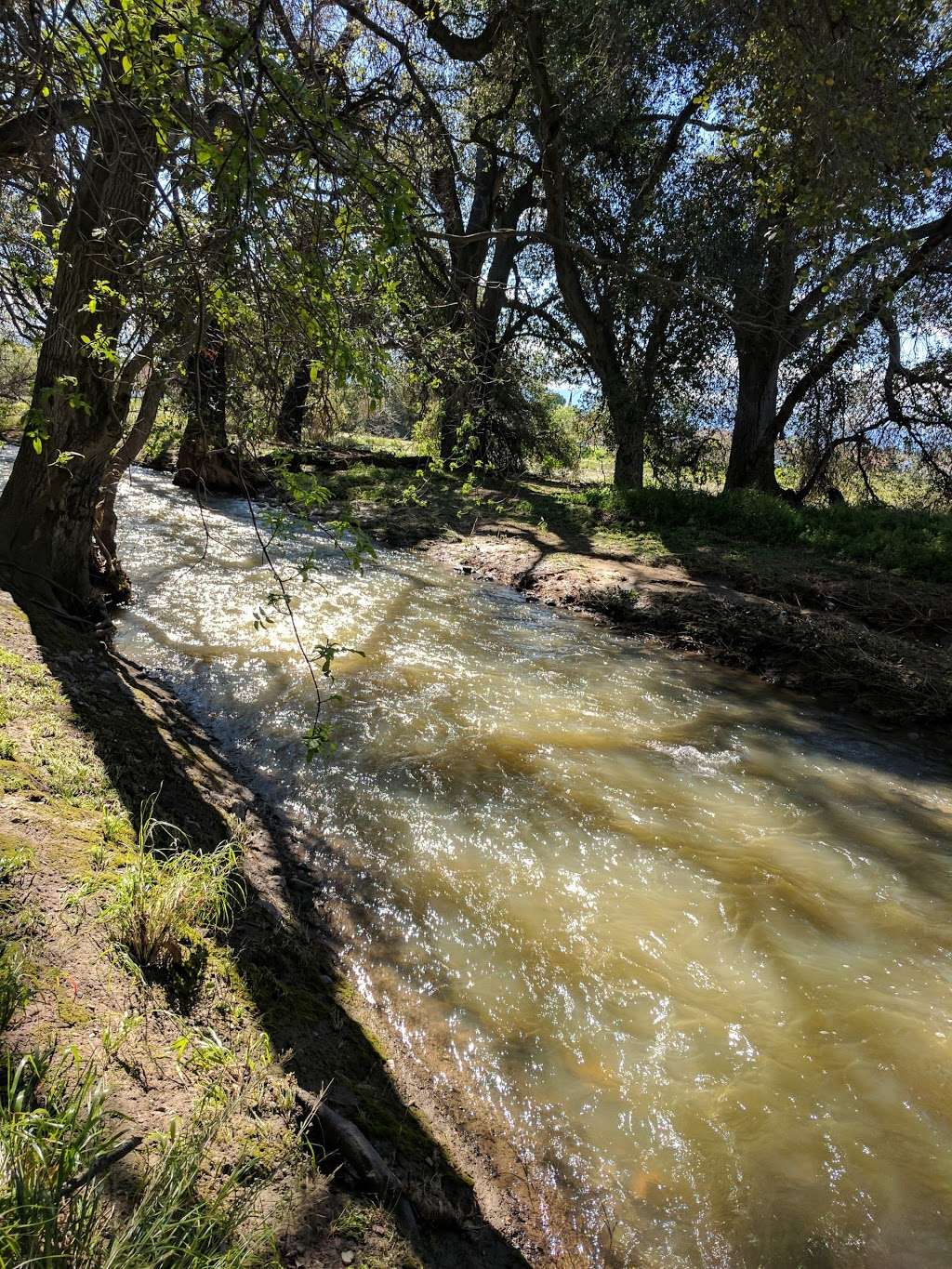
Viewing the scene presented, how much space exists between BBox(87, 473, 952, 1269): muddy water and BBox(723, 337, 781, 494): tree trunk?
913 centimetres

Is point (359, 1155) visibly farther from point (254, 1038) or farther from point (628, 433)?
point (628, 433)

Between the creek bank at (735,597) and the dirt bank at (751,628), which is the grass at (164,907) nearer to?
the creek bank at (735,597)

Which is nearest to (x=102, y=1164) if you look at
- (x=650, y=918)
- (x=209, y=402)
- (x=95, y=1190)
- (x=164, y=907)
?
(x=95, y=1190)

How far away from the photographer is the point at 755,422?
1466cm

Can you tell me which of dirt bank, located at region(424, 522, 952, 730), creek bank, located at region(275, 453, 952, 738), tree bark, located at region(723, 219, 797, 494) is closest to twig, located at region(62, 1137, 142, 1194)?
creek bank, located at region(275, 453, 952, 738)

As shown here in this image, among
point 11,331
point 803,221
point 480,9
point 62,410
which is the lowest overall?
point 62,410

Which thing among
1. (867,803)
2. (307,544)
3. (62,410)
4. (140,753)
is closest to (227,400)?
(140,753)

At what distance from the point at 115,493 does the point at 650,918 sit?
18.5ft

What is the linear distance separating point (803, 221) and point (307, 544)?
807cm

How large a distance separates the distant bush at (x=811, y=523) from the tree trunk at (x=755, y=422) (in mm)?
2111

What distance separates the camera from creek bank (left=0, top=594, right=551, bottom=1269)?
1.82 m

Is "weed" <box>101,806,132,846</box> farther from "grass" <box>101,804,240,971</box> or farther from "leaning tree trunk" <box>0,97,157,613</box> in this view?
"leaning tree trunk" <box>0,97,157,613</box>

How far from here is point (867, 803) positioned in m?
5.18

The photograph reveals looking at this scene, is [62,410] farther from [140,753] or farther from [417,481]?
[417,481]
